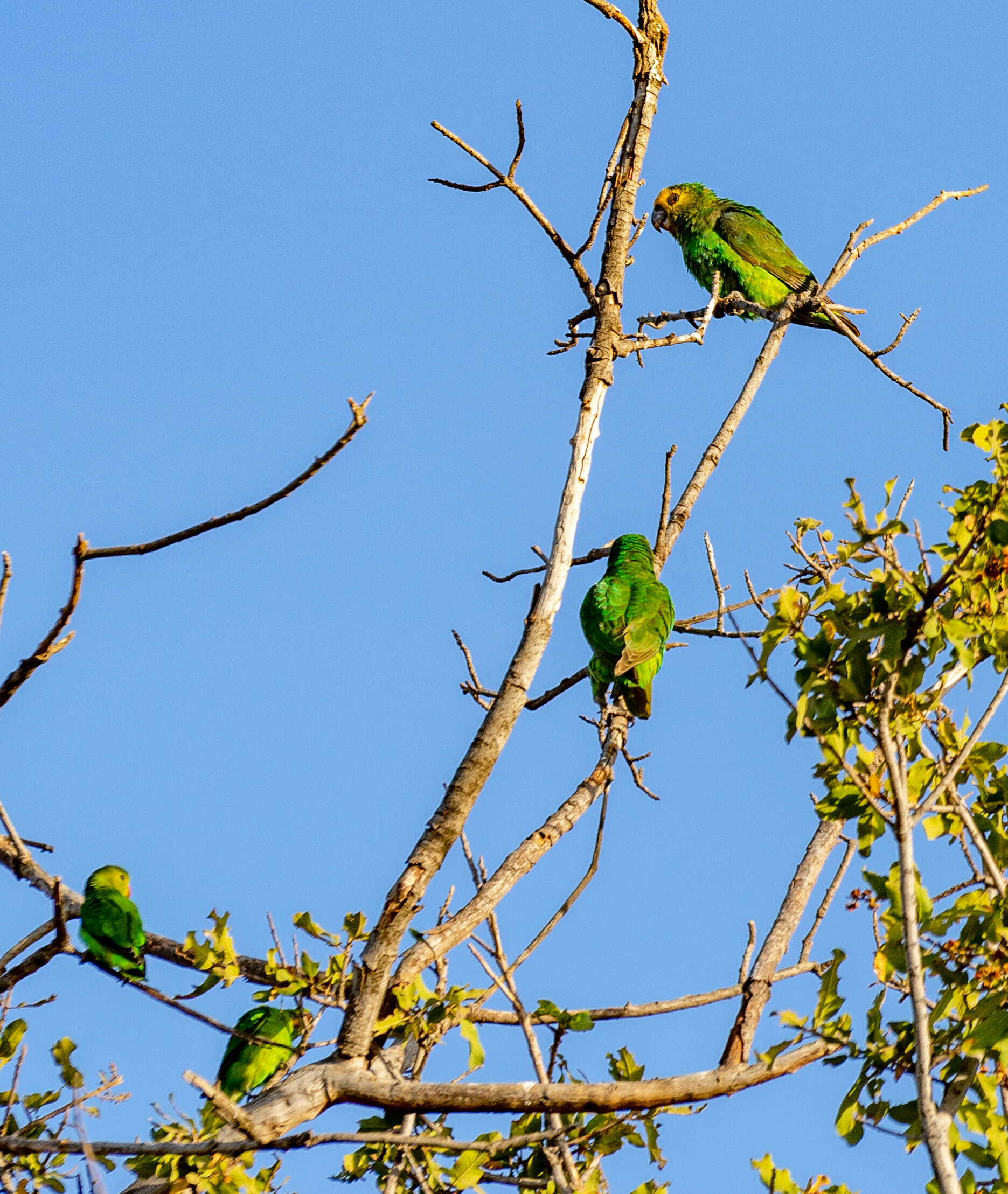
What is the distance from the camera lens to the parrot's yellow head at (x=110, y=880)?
626 cm

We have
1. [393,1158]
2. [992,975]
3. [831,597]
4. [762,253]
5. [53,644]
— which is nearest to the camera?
[53,644]

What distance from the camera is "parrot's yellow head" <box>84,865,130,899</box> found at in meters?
6.26

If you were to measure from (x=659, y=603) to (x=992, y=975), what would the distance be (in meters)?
3.73

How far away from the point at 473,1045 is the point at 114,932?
2.64m

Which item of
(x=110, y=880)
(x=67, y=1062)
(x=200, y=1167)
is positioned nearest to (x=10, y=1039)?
(x=67, y=1062)

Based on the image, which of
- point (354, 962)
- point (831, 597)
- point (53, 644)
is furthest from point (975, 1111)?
point (53, 644)

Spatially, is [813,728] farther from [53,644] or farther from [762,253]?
[762,253]

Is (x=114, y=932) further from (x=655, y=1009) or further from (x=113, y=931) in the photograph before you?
(x=655, y=1009)

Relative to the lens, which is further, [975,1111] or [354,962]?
[354,962]

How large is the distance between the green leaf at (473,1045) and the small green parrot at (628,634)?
9.82ft

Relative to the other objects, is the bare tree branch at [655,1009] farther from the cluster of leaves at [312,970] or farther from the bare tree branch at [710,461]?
the bare tree branch at [710,461]

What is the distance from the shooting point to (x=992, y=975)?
300 cm

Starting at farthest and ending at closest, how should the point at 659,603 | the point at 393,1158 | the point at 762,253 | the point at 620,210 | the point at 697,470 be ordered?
1. the point at 762,253
2. the point at 659,603
3. the point at 697,470
4. the point at 620,210
5. the point at 393,1158

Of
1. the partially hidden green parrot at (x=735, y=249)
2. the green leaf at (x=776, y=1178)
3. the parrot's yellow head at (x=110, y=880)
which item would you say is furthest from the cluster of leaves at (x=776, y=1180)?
the partially hidden green parrot at (x=735, y=249)
